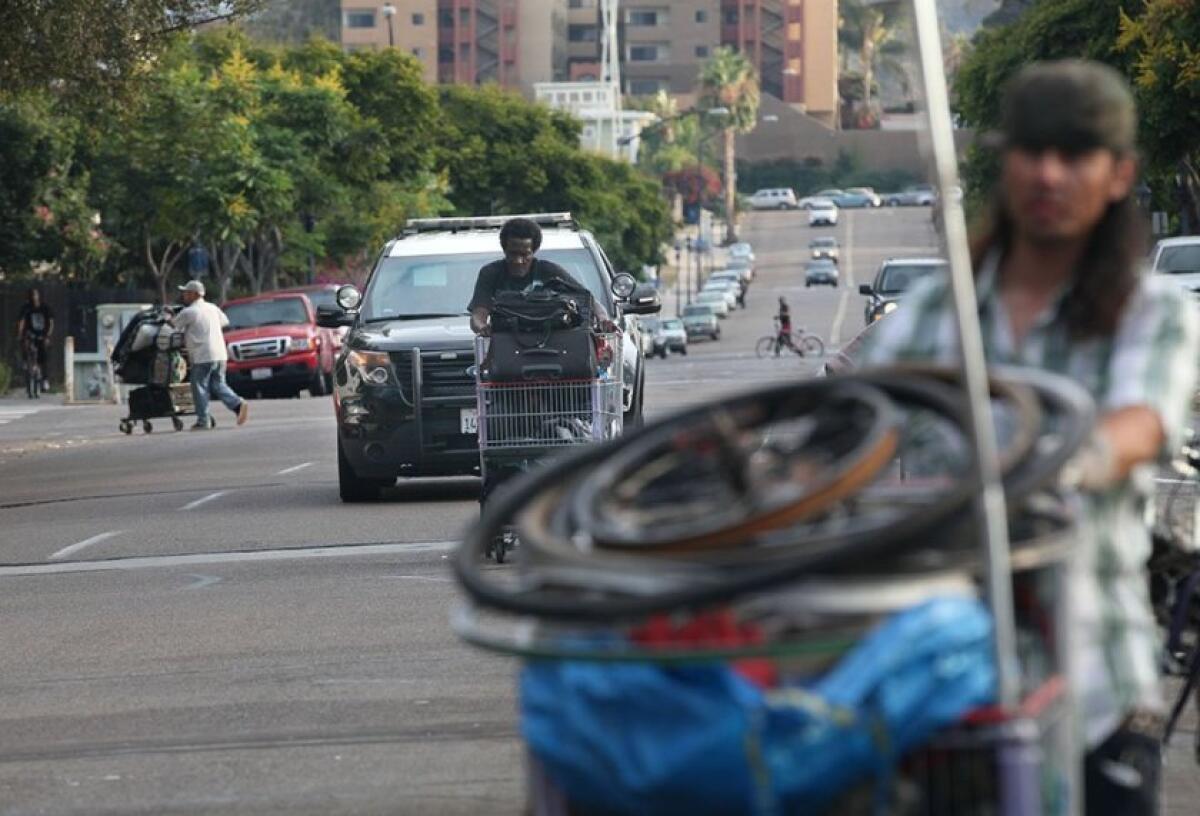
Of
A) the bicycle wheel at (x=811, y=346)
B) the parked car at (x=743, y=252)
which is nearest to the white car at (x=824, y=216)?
the parked car at (x=743, y=252)

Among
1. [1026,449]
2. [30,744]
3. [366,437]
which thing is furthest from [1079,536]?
[366,437]

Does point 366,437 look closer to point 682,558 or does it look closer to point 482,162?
point 682,558

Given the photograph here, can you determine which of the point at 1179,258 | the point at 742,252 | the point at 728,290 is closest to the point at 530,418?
the point at 1179,258

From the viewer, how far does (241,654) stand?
12.1m

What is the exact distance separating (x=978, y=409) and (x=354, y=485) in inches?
625

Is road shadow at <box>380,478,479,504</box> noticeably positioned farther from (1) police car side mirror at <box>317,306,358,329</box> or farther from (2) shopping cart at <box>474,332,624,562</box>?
(2) shopping cart at <box>474,332,624,562</box>

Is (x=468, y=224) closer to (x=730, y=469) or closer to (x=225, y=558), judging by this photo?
(x=225, y=558)

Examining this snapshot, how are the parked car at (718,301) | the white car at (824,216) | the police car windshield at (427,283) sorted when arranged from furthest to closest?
1. the white car at (824,216)
2. the parked car at (718,301)
3. the police car windshield at (427,283)

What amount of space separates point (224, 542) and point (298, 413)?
20285 mm

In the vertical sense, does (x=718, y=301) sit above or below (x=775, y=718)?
below

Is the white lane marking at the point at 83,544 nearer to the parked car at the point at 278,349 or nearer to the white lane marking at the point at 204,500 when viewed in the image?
the white lane marking at the point at 204,500

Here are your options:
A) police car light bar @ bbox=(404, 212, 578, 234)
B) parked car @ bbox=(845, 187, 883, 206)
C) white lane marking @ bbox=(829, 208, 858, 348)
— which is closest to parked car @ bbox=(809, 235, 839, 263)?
white lane marking @ bbox=(829, 208, 858, 348)

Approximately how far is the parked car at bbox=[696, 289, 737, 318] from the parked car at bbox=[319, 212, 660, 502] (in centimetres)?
8952

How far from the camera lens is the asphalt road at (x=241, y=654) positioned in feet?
29.3
